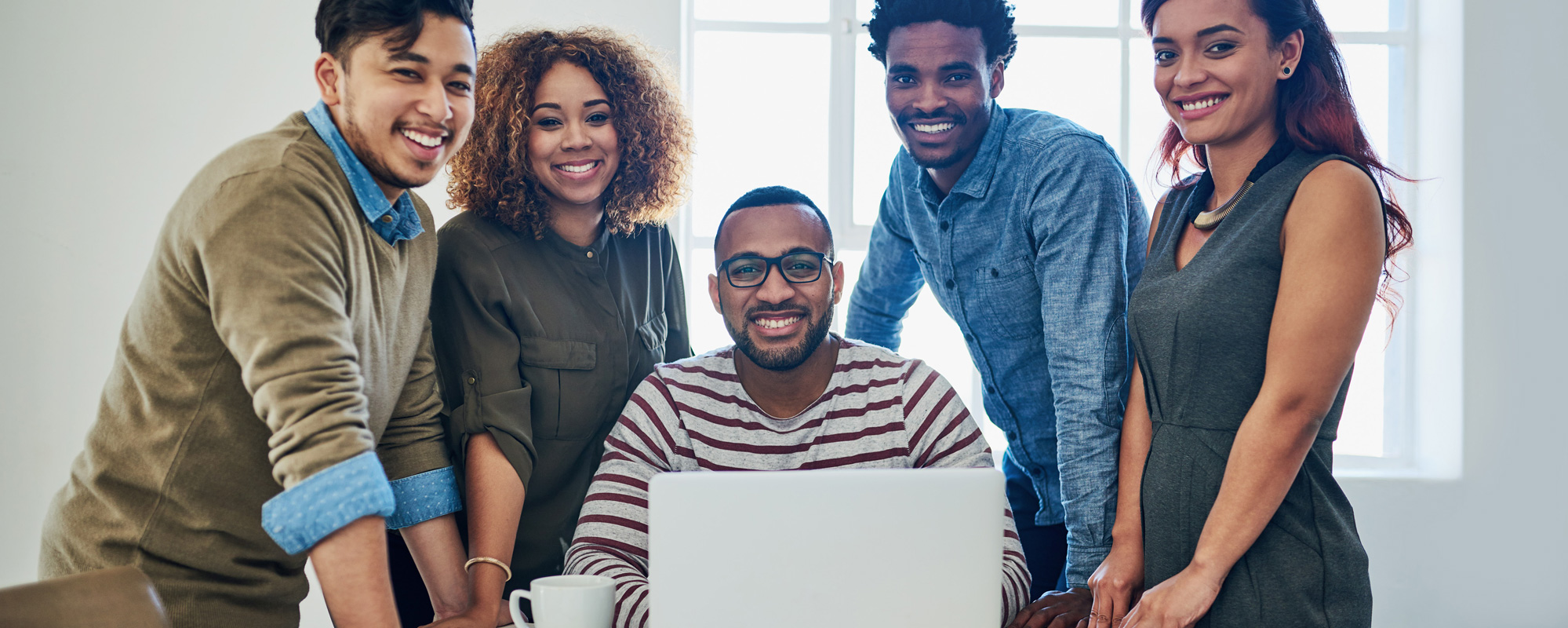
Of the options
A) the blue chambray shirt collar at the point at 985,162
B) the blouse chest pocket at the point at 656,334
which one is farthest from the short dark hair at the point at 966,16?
the blouse chest pocket at the point at 656,334

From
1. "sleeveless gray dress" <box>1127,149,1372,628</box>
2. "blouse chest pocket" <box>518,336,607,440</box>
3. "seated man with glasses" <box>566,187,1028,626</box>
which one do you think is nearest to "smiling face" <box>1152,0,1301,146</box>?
"sleeveless gray dress" <box>1127,149,1372,628</box>

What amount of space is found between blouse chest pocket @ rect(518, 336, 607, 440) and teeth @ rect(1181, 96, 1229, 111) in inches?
44.7

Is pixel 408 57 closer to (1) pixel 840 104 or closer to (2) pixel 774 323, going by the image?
(2) pixel 774 323

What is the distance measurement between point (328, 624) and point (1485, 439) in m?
4.43

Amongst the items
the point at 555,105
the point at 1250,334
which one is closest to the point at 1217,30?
the point at 1250,334

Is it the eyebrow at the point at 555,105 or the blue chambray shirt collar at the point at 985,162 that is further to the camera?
the blue chambray shirt collar at the point at 985,162

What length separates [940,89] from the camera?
6.57 feet

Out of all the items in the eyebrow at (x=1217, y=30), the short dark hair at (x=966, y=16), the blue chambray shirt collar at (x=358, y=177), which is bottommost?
the blue chambray shirt collar at (x=358, y=177)

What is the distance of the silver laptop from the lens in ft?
3.14

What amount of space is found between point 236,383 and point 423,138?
0.42 metres

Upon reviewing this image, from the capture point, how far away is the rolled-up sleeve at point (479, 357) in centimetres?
166

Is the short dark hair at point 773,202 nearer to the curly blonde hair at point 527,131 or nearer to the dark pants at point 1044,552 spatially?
the curly blonde hair at point 527,131

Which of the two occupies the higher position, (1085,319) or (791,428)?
(1085,319)

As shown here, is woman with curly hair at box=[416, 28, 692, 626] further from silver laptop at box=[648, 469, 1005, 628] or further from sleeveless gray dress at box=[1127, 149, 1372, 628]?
sleeveless gray dress at box=[1127, 149, 1372, 628]
